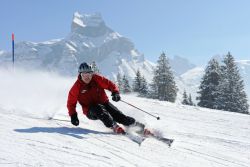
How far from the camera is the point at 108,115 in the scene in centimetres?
827

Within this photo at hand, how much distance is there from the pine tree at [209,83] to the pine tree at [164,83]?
4.87 metres

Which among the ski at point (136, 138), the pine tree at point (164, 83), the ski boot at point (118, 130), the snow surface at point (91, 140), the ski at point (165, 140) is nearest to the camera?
the snow surface at point (91, 140)

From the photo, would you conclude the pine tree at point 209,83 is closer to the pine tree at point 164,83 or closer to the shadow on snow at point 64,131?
the pine tree at point 164,83

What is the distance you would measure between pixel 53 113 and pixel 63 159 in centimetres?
431

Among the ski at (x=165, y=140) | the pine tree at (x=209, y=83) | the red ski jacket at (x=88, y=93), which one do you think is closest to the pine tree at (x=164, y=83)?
the pine tree at (x=209, y=83)

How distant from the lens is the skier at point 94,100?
27.1 feet

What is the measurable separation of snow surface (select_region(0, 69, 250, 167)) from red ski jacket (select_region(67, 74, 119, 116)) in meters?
0.57

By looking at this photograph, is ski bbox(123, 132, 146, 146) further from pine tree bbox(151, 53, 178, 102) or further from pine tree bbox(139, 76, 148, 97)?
pine tree bbox(139, 76, 148, 97)

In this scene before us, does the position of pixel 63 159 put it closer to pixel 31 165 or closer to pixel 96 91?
pixel 31 165

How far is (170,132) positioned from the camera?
31.9ft

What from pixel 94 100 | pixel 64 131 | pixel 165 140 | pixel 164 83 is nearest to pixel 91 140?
pixel 64 131

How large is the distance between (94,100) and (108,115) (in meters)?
0.61

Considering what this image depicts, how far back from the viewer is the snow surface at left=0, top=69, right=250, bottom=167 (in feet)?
19.1

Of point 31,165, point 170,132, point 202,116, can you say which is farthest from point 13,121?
point 202,116
